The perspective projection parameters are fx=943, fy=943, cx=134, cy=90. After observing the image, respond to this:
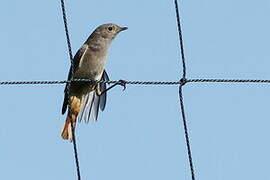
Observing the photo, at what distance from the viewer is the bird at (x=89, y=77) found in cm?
963

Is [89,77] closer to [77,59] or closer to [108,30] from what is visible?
[77,59]

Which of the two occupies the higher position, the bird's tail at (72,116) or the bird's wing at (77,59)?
the bird's wing at (77,59)

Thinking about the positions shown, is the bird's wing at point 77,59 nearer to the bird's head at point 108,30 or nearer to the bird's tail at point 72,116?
the bird's tail at point 72,116

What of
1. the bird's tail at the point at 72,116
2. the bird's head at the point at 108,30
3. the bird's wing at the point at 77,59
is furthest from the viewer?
the bird's head at the point at 108,30

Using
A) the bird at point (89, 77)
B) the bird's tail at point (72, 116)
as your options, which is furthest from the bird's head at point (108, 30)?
the bird's tail at point (72, 116)

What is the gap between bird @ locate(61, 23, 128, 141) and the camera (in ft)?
31.6

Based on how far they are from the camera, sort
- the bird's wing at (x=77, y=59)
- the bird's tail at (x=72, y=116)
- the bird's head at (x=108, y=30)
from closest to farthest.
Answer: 1. the bird's tail at (x=72, y=116)
2. the bird's wing at (x=77, y=59)
3. the bird's head at (x=108, y=30)

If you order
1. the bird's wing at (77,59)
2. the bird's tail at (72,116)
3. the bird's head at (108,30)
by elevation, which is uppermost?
the bird's head at (108,30)

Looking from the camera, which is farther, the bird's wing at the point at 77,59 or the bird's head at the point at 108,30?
the bird's head at the point at 108,30

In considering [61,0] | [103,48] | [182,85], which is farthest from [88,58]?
[61,0]

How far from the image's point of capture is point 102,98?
33.9 ft

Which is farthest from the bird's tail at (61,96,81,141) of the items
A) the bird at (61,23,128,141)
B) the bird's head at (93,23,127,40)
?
the bird's head at (93,23,127,40)

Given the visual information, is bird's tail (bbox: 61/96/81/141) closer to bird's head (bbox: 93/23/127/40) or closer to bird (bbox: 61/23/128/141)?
bird (bbox: 61/23/128/141)

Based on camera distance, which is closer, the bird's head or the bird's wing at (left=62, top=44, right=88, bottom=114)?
the bird's wing at (left=62, top=44, right=88, bottom=114)
